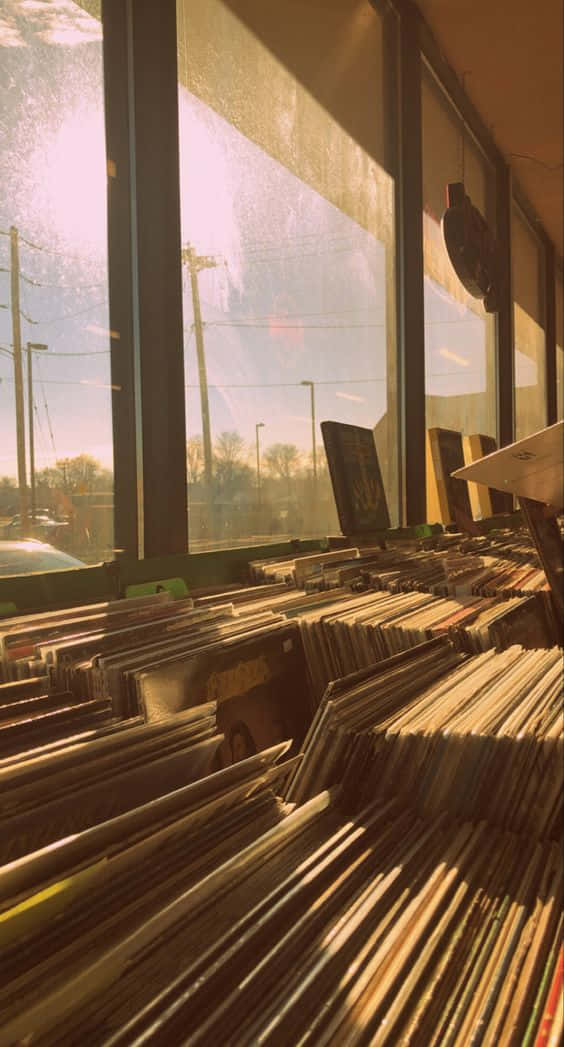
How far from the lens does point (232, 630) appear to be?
4.37ft

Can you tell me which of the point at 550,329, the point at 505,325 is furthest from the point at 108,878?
the point at 550,329

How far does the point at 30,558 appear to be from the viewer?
5.32ft

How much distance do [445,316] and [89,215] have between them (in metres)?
3.05

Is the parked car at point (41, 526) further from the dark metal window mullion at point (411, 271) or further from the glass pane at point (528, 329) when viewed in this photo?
the glass pane at point (528, 329)

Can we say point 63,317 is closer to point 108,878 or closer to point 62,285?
point 62,285

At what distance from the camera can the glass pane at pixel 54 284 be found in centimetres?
159

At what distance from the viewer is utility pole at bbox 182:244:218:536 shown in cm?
214

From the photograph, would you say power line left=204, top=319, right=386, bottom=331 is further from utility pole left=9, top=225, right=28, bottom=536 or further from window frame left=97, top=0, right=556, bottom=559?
utility pole left=9, top=225, right=28, bottom=536

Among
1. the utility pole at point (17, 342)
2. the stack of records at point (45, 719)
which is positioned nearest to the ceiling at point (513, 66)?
the utility pole at point (17, 342)

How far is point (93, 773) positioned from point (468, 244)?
143 inches

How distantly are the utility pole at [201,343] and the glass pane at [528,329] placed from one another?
452 cm

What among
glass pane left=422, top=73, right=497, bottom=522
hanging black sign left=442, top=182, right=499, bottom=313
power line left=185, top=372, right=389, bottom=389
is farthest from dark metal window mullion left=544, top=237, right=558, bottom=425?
power line left=185, top=372, right=389, bottom=389

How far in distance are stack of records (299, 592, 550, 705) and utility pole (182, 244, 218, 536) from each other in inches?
27.7

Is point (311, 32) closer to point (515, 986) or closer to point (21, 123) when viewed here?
point (21, 123)
